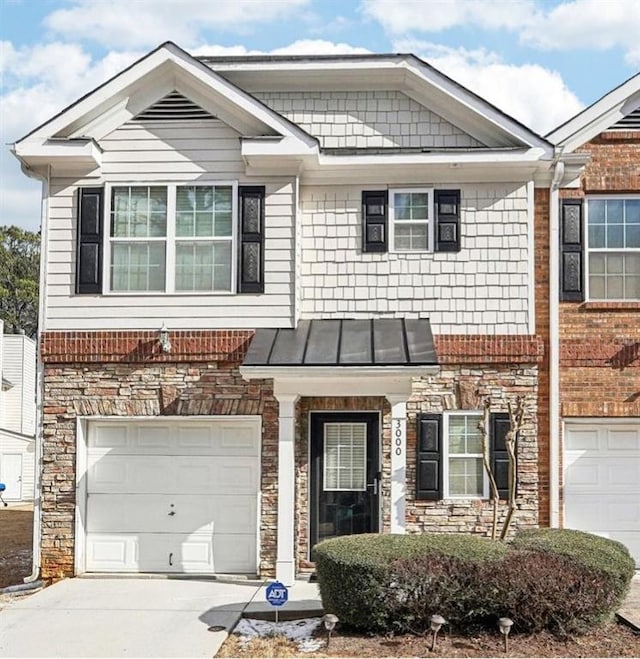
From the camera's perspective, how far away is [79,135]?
1230 centimetres

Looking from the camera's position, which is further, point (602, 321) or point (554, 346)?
point (602, 321)

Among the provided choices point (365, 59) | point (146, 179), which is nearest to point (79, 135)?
point (146, 179)

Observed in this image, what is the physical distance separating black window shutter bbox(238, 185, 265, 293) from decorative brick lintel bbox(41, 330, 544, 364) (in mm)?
662

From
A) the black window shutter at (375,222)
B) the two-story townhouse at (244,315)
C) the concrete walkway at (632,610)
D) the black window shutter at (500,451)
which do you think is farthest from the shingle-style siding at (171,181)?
the concrete walkway at (632,610)

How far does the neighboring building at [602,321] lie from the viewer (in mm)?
12523

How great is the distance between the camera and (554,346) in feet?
41.1

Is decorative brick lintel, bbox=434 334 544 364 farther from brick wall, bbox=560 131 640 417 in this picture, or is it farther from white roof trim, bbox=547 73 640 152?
white roof trim, bbox=547 73 640 152

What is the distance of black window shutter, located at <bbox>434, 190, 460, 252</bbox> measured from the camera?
40.8ft

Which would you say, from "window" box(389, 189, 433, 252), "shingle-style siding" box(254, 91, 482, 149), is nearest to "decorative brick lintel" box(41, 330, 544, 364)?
"window" box(389, 189, 433, 252)

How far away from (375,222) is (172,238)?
2.76 metres

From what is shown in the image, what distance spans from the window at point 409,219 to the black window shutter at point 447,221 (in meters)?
0.16

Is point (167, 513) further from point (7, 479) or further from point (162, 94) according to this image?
point (7, 479)

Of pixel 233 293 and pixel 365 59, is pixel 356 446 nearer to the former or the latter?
pixel 233 293

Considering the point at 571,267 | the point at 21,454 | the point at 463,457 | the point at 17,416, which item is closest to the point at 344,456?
the point at 463,457
